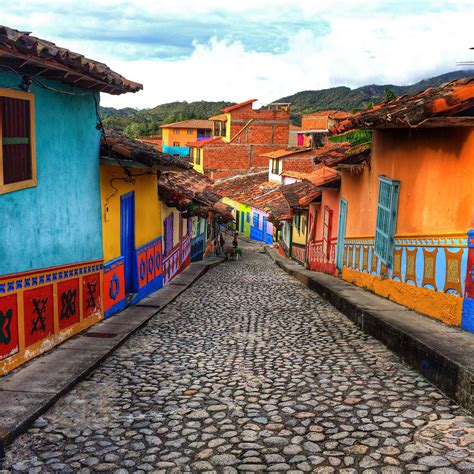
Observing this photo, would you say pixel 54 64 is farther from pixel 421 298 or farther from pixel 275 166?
pixel 275 166

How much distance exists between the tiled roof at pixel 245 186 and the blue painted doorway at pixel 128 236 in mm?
28022

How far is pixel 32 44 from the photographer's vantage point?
15.8 feet

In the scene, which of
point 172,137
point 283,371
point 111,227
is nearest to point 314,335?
point 283,371

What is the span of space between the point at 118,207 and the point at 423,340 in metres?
5.74

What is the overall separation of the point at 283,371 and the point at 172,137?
6570 cm

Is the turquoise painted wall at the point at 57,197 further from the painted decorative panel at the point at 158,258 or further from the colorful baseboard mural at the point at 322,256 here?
the colorful baseboard mural at the point at 322,256

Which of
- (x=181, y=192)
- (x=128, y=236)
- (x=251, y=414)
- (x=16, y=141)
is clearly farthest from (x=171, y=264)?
(x=251, y=414)

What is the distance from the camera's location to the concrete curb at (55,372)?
4652mm

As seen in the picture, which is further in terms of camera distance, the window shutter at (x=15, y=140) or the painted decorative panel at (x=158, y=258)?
the painted decorative panel at (x=158, y=258)

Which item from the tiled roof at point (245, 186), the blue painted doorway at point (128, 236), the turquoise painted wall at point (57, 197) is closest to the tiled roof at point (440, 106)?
the turquoise painted wall at point (57, 197)

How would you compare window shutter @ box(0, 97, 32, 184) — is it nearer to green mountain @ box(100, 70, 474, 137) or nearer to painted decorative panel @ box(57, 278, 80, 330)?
painted decorative panel @ box(57, 278, 80, 330)

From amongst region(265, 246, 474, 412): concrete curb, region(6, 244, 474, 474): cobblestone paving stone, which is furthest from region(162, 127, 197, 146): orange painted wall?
region(6, 244, 474, 474): cobblestone paving stone

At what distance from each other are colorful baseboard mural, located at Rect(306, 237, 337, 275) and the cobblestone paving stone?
308 inches

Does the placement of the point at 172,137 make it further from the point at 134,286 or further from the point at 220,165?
the point at 134,286
